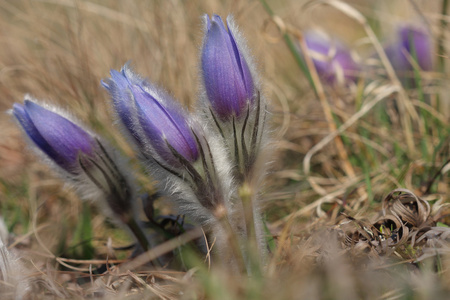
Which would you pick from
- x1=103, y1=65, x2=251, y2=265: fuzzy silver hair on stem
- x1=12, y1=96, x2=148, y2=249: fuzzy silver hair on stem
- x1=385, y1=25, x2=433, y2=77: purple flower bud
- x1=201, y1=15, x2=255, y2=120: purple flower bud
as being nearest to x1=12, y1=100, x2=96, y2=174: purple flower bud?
x1=12, y1=96, x2=148, y2=249: fuzzy silver hair on stem

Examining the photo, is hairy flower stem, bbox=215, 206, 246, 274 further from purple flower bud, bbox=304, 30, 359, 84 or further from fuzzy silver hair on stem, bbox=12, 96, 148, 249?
purple flower bud, bbox=304, 30, 359, 84

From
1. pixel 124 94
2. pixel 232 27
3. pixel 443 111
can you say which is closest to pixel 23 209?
pixel 124 94

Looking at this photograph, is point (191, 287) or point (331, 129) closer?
point (191, 287)

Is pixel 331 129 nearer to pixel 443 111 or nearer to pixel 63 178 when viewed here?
pixel 443 111

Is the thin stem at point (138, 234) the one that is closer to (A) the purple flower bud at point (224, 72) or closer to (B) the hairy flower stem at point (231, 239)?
(B) the hairy flower stem at point (231, 239)

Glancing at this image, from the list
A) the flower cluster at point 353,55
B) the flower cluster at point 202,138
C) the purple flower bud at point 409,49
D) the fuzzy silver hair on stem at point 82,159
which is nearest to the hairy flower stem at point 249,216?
the flower cluster at point 202,138

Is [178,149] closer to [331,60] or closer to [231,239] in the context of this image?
[231,239]

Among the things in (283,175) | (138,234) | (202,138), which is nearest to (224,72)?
(202,138)
